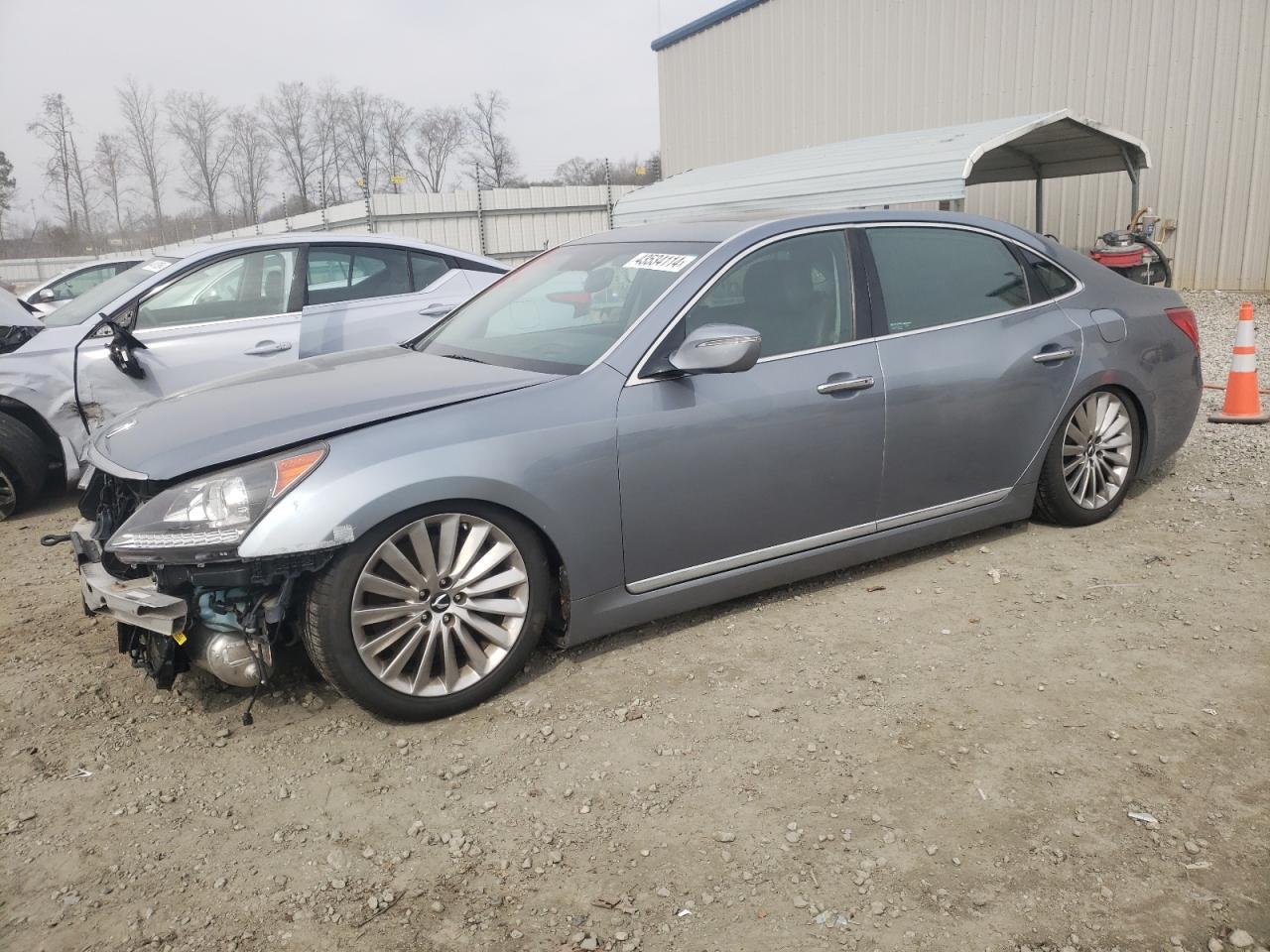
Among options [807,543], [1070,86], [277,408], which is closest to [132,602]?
[277,408]

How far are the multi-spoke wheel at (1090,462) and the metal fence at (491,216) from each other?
59.0 ft

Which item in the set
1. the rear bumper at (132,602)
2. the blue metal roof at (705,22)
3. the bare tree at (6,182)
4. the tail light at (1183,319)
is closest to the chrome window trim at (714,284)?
the rear bumper at (132,602)

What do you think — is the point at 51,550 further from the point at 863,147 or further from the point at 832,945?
the point at 863,147

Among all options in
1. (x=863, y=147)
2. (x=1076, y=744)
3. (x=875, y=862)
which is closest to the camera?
(x=875, y=862)

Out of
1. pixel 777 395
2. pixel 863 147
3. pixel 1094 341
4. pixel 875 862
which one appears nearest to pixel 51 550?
pixel 777 395

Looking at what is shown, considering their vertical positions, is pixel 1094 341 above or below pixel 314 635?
above

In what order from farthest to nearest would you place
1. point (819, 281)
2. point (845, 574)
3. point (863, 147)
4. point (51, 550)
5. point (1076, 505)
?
Answer: point (863, 147) → point (51, 550) → point (1076, 505) → point (845, 574) → point (819, 281)

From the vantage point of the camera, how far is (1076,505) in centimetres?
472

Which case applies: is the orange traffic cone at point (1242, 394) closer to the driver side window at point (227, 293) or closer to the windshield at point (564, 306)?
the windshield at point (564, 306)

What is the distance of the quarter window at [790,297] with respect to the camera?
372 centimetres

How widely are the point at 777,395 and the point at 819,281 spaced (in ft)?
1.93

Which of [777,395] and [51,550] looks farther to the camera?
[51,550]

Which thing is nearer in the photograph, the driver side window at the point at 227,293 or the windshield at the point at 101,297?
the driver side window at the point at 227,293

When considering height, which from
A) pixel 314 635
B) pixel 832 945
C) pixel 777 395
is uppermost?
pixel 777 395
